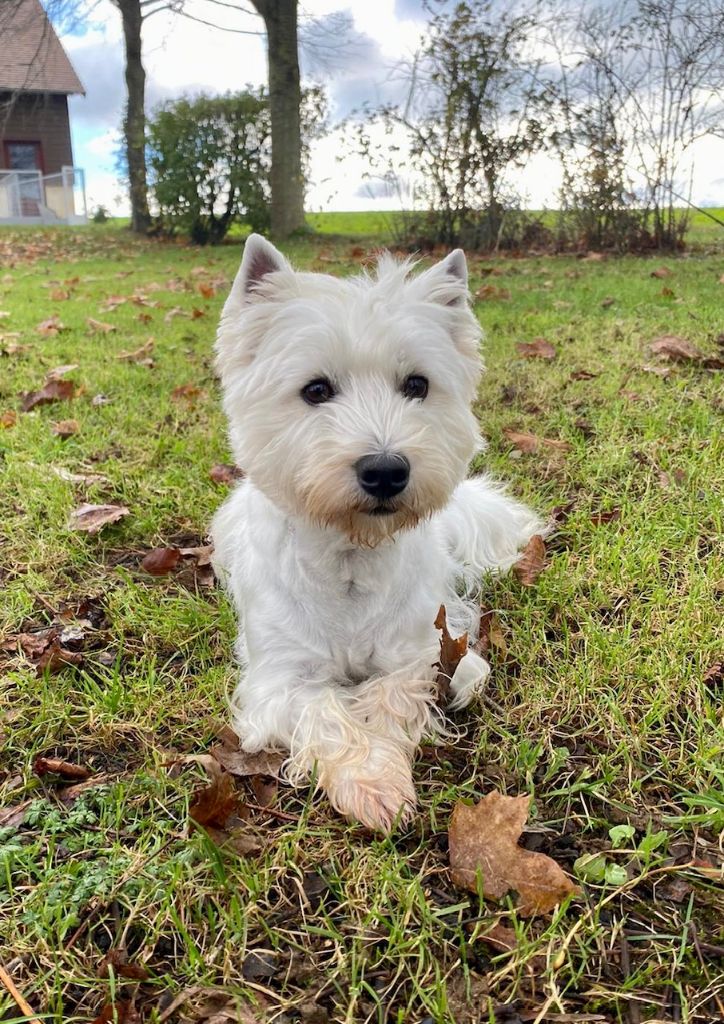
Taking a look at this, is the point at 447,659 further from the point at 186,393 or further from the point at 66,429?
the point at 186,393

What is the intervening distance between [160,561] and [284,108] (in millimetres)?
14606

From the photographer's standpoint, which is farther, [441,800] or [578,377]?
[578,377]

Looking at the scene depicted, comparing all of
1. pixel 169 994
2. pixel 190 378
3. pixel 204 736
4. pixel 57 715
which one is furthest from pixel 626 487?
pixel 190 378

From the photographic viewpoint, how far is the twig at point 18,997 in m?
1.55

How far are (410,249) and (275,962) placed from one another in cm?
1188

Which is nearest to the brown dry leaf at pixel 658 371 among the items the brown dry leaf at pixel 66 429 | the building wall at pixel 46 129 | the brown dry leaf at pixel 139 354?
the brown dry leaf at pixel 66 429

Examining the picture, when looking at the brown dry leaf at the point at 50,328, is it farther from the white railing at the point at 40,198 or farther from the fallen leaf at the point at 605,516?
the white railing at the point at 40,198

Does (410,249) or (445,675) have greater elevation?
(410,249)

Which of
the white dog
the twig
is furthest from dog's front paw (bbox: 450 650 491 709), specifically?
the twig

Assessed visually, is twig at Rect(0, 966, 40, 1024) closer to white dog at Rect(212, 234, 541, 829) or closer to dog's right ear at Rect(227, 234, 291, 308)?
white dog at Rect(212, 234, 541, 829)

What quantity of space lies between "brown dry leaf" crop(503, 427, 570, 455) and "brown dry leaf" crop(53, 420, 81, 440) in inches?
104

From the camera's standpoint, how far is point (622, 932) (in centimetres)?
168

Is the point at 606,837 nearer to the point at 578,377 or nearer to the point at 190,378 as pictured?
the point at 578,377

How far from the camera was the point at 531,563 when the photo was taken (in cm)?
326
